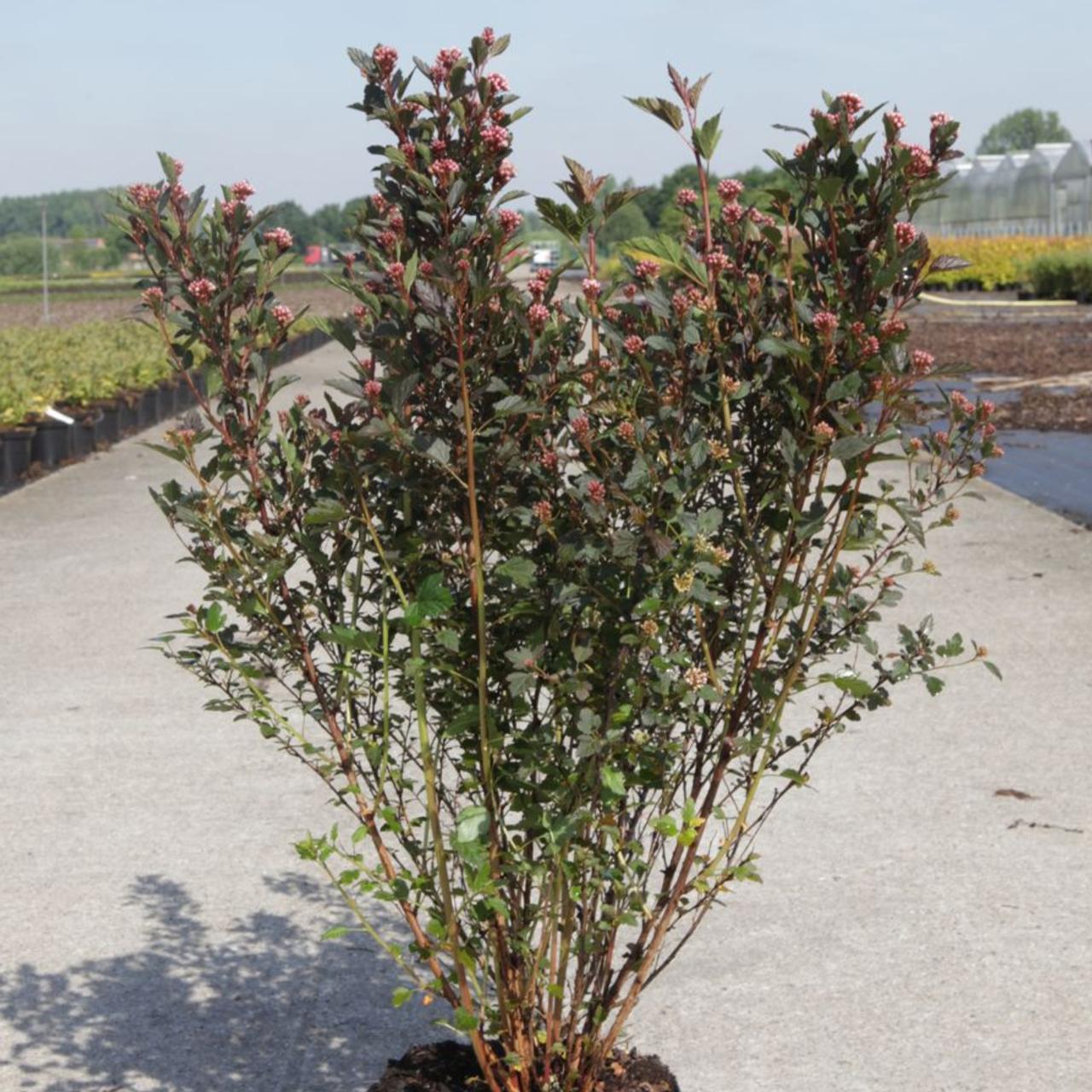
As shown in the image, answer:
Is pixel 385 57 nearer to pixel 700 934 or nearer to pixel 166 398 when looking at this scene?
pixel 700 934

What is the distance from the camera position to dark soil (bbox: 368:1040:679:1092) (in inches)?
112

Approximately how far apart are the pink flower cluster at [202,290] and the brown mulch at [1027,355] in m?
12.2

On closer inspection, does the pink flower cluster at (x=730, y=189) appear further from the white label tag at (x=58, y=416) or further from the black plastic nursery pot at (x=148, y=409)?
the black plastic nursery pot at (x=148, y=409)

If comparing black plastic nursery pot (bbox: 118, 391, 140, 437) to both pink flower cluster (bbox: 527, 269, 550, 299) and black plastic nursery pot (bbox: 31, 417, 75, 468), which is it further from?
pink flower cluster (bbox: 527, 269, 550, 299)

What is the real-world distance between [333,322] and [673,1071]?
5.29 feet

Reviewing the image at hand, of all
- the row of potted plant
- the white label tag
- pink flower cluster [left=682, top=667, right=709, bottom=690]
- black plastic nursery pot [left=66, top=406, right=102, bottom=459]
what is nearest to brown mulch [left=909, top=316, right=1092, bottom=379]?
the row of potted plant

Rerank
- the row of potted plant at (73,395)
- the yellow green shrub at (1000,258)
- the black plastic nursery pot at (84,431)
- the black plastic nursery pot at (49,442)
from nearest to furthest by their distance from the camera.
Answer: the row of potted plant at (73,395) → the black plastic nursery pot at (49,442) → the black plastic nursery pot at (84,431) → the yellow green shrub at (1000,258)

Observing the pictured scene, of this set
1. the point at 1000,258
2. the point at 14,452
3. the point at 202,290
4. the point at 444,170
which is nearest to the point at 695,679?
the point at 444,170

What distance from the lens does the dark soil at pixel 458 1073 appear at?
2.84 m

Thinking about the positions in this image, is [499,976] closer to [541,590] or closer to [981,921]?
[541,590]

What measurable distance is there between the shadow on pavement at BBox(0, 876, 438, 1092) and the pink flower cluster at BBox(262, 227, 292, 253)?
5.21ft

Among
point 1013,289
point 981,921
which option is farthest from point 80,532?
point 1013,289

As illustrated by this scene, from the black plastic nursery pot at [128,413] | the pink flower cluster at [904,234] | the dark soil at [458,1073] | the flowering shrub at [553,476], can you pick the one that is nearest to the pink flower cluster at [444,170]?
the flowering shrub at [553,476]

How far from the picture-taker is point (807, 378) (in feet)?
7.61
